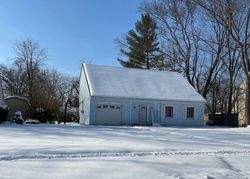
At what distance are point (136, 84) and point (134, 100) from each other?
8.67 ft

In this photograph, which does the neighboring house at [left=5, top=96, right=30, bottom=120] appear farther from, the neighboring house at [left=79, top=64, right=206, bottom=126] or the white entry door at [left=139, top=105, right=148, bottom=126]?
the white entry door at [left=139, top=105, right=148, bottom=126]

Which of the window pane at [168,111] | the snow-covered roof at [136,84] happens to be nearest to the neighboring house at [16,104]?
the snow-covered roof at [136,84]

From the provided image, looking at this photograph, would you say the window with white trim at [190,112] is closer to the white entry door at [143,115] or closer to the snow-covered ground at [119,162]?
the white entry door at [143,115]

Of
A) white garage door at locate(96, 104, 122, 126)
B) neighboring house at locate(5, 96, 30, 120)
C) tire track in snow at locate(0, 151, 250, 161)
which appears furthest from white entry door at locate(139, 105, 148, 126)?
tire track in snow at locate(0, 151, 250, 161)

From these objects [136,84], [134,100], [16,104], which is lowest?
[16,104]

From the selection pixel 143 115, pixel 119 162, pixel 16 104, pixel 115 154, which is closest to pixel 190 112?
pixel 143 115

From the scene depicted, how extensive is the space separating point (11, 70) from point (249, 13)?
3933cm

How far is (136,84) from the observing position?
3553 cm

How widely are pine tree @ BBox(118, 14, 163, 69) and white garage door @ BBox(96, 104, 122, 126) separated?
2005 cm

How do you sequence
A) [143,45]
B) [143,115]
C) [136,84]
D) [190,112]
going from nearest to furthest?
[143,115], [190,112], [136,84], [143,45]

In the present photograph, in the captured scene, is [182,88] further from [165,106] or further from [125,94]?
[125,94]

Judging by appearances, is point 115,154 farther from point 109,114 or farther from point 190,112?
point 190,112

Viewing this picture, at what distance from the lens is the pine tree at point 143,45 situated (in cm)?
5359

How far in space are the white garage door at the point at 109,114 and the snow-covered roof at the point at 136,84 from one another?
0.93m
